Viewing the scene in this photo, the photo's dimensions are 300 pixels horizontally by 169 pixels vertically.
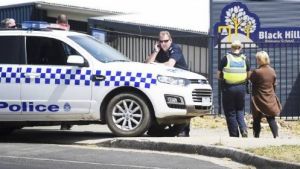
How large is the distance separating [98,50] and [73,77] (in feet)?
2.57

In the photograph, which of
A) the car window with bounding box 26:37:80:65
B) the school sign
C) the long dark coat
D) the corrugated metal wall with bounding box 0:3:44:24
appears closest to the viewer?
the car window with bounding box 26:37:80:65

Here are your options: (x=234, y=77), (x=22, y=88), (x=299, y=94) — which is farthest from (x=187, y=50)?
(x=22, y=88)

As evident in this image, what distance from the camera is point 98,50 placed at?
1184cm

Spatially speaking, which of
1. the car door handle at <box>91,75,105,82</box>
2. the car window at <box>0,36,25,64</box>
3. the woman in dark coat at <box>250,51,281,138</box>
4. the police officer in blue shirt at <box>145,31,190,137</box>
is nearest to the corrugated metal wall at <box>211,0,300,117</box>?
the police officer in blue shirt at <box>145,31,190,137</box>

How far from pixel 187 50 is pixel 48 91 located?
20.3 feet

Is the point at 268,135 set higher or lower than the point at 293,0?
lower

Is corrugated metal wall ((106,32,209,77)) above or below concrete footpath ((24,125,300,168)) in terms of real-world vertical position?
above

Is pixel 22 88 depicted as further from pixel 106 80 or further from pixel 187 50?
pixel 187 50

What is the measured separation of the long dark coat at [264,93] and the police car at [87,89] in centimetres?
80

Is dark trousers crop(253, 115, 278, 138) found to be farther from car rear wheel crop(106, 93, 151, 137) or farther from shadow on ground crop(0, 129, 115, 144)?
shadow on ground crop(0, 129, 115, 144)

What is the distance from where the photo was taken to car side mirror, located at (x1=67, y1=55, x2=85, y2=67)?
36.7ft

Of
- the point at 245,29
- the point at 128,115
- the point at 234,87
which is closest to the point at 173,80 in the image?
the point at 128,115

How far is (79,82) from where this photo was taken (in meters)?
11.3

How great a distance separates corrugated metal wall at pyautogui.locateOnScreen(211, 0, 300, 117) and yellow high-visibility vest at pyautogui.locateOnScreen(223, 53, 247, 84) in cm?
477
